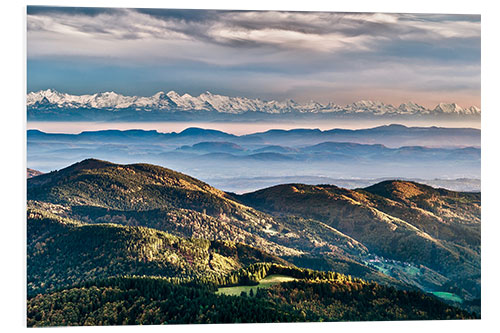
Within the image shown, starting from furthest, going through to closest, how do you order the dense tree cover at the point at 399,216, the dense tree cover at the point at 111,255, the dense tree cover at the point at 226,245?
1. the dense tree cover at the point at 399,216
2. the dense tree cover at the point at 111,255
3. the dense tree cover at the point at 226,245

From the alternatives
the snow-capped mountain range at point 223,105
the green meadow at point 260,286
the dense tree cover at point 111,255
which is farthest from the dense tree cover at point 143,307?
the snow-capped mountain range at point 223,105

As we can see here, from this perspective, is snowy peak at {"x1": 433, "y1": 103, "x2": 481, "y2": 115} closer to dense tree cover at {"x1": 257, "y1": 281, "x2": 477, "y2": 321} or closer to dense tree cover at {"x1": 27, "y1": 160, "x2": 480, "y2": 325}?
dense tree cover at {"x1": 27, "y1": 160, "x2": 480, "y2": 325}

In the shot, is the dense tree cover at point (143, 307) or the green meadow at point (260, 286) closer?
the dense tree cover at point (143, 307)

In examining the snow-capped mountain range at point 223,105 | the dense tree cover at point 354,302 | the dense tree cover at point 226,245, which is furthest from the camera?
the snow-capped mountain range at point 223,105

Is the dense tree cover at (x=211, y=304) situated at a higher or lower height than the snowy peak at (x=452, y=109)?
lower

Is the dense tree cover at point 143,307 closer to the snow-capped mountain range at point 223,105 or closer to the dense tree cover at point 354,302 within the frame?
the dense tree cover at point 354,302

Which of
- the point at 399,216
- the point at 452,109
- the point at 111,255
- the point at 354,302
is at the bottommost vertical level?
the point at 399,216

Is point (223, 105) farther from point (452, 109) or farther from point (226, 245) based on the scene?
point (452, 109)

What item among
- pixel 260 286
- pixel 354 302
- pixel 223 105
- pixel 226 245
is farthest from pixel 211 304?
pixel 223 105
